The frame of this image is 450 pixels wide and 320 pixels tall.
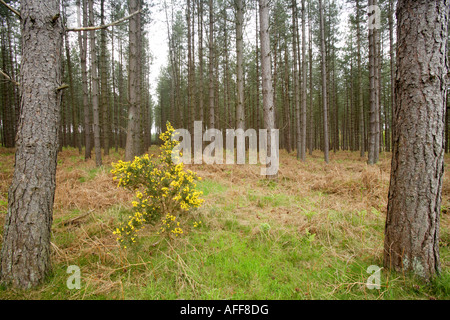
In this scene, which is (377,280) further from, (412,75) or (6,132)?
(6,132)

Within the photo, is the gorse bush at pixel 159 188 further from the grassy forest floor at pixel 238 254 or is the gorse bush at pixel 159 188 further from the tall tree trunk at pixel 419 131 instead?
the tall tree trunk at pixel 419 131

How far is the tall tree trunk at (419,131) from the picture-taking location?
2008 mm

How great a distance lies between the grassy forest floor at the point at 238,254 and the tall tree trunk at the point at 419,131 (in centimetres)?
35

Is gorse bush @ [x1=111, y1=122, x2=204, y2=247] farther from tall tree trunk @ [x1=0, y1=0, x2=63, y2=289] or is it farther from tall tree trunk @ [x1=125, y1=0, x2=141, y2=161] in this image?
tall tree trunk @ [x1=125, y1=0, x2=141, y2=161]

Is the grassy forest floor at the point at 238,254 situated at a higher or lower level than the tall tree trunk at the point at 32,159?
lower

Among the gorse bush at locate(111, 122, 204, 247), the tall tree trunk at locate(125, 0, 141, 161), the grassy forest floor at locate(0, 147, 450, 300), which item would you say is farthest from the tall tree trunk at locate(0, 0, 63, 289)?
the tall tree trunk at locate(125, 0, 141, 161)

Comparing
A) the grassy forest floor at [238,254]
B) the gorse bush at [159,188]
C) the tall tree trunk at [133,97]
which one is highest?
the tall tree trunk at [133,97]

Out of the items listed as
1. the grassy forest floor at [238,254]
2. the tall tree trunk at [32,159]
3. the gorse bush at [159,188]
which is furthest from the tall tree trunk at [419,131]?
the tall tree trunk at [32,159]

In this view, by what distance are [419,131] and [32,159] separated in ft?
13.1

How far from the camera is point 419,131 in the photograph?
204 centimetres

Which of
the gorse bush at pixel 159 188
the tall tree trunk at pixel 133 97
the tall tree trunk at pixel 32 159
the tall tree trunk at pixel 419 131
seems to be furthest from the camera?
the tall tree trunk at pixel 133 97

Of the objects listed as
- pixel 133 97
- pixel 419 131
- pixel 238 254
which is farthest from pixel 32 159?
pixel 133 97
